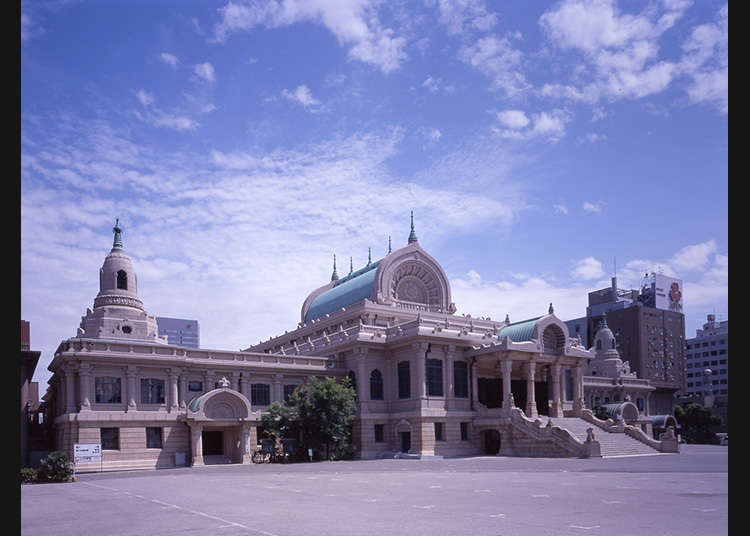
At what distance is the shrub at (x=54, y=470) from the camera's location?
140 ft

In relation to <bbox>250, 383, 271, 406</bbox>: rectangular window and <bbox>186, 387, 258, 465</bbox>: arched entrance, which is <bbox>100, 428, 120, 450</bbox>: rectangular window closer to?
<bbox>186, 387, 258, 465</bbox>: arched entrance

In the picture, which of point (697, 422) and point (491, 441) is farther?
point (697, 422)

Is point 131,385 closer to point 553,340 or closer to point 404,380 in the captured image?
point 404,380

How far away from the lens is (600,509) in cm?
1952

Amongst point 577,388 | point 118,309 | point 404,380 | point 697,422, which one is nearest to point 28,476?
point 118,309

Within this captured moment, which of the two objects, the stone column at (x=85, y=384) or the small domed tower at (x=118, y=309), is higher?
the small domed tower at (x=118, y=309)

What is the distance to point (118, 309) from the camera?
234 ft

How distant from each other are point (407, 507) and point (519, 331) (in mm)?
48616

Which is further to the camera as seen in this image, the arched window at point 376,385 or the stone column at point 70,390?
the arched window at point 376,385

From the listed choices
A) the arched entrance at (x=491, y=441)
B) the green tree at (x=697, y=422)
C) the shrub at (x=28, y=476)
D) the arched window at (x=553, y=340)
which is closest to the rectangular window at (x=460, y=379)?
the arched entrance at (x=491, y=441)

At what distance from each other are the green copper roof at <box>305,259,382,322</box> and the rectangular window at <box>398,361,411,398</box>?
44.9 ft

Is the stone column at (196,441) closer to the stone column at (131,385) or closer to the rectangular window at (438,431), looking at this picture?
the stone column at (131,385)

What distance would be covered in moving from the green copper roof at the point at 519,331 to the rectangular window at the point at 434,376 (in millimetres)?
7269
